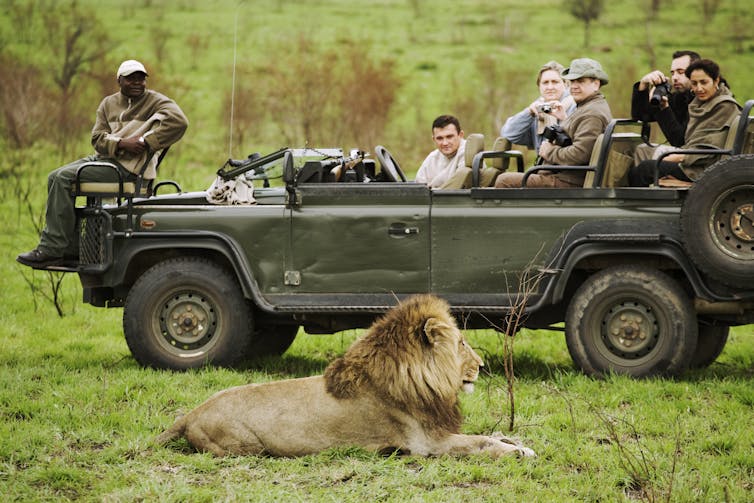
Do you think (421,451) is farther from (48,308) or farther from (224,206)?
(48,308)

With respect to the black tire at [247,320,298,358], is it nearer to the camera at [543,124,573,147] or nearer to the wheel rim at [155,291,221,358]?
the wheel rim at [155,291,221,358]

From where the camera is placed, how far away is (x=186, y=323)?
26.1ft

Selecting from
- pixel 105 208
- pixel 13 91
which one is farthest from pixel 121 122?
pixel 13 91

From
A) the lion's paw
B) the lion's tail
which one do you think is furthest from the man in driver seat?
the lion's tail

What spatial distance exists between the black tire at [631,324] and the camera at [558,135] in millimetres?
1056

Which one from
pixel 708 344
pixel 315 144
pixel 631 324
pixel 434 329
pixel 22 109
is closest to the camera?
pixel 434 329

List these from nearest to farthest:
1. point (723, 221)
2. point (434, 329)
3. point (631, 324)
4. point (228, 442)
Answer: point (434, 329) → point (228, 442) → point (723, 221) → point (631, 324)

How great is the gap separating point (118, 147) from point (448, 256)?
2.72 metres

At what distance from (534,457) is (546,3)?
26.6m

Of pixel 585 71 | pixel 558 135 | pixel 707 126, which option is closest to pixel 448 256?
pixel 558 135

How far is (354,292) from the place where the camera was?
767 cm

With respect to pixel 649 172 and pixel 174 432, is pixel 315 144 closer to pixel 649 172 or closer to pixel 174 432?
pixel 649 172

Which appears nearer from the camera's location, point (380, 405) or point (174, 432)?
point (380, 405)

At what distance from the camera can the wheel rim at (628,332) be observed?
7.48 meters
